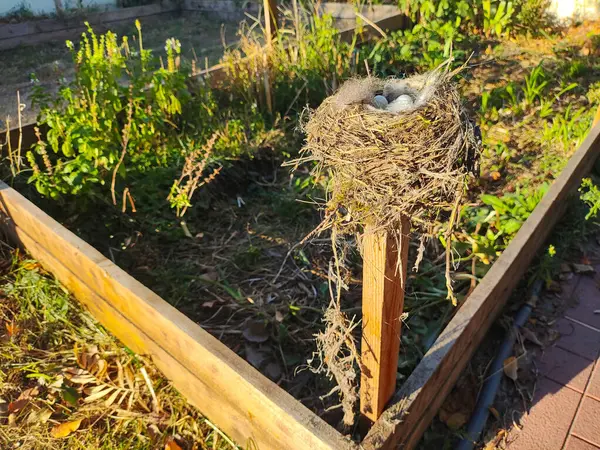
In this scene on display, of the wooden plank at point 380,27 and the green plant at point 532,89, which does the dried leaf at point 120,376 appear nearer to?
the green plant at point 532,89

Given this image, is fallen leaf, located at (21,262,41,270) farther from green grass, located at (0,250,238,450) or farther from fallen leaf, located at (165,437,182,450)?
fallen leaf, located at (165,437,182,450)

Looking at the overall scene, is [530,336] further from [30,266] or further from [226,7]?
[226,7]

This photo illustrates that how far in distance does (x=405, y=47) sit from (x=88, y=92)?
124 inches

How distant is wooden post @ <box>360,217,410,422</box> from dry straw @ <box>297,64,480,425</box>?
0.05 m

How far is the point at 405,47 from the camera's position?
4688 millimetres

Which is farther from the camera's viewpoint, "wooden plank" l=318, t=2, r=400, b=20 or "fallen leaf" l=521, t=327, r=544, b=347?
"wooden plank" l=318, t=2, r=400, b=20

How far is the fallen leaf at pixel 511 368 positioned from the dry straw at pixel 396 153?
140 centimetres

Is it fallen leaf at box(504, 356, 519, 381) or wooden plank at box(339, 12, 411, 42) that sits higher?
wooden plank at box(339, 12, 411, 42)

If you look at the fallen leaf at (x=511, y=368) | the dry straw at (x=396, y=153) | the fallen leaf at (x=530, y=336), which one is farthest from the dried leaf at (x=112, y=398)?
the fallen leaf at (x=530, y=336)

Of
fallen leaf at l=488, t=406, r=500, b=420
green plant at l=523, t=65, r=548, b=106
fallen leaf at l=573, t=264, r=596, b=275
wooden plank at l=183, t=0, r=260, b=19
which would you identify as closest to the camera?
fallen leaf at l=488, t=406, r=500, b=420

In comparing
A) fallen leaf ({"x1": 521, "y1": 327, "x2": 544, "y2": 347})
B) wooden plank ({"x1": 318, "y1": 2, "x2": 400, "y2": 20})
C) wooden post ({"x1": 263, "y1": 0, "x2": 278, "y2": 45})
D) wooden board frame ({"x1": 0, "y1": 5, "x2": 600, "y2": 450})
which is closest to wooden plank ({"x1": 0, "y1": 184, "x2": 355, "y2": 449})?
wooden board frame ({"x1": 0, "y1": 5, "x2": 600, "y2": 450})

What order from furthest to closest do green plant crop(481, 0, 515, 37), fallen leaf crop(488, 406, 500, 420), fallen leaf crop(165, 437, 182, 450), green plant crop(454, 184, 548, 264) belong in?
green plant crop(481, 0, 515, 37) < green plant crop(454, 184, 548, 264) < fallen leaf crop(488, 406, 500, 420) < fallen leaf crop(165, 437, 182, 450)

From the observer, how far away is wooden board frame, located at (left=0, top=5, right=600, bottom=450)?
4.57ft

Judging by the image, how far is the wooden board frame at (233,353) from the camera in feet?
4.57
